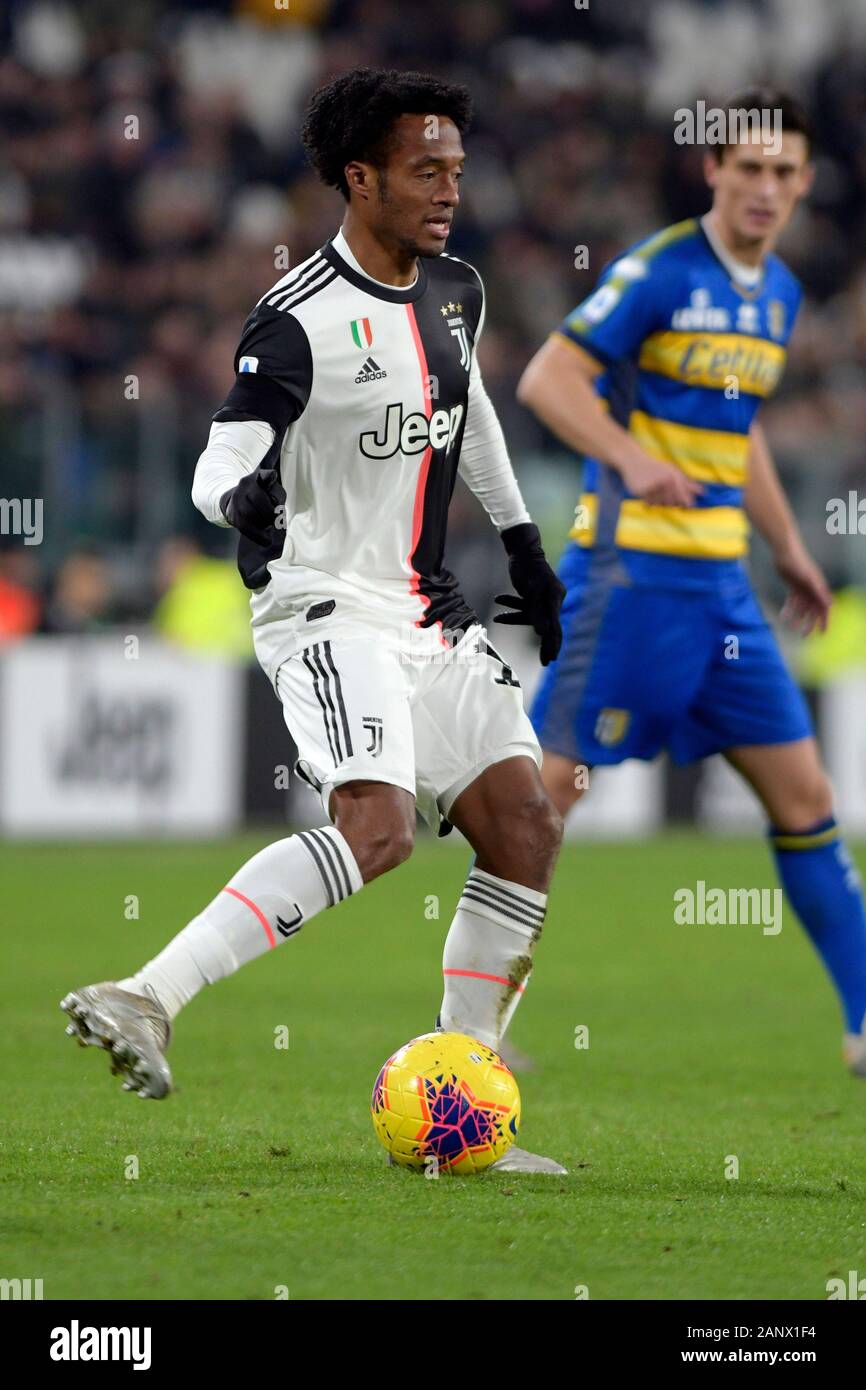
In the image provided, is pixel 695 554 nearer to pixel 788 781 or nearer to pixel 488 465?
pixel 788 781

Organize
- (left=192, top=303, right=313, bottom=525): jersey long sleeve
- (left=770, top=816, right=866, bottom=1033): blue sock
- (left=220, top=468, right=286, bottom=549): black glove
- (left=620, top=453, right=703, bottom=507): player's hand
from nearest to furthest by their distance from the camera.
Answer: (left=220, top=468, right=286, bottom=549): black glove
(left=192, top=303, right=313, bottom=525): jersey long sleeve
(left=620, top=453, right=703, bottom=507): player's hand
(left=770, top=816, right=866, bottom=1033): blue sock

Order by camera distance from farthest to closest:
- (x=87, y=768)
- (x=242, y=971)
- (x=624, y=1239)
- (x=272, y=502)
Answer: (x=87, y=768)
(x=242, y=971)
(x=272, y=502)
(x=624, y=1239)

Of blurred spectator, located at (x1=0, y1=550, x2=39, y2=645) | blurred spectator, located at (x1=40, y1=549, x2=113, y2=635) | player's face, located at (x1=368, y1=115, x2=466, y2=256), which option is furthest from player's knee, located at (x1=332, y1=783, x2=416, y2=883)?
blurred spectator, located at (x1=0, y1=550, x2=39, y2=645)

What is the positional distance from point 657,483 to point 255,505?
72.8 inches

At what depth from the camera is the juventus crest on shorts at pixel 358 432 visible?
14.8 ft

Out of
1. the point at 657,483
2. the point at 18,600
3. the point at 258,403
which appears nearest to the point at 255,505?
the point at 258,403

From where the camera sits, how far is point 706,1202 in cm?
423

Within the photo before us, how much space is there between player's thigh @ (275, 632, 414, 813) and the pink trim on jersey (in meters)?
0.21

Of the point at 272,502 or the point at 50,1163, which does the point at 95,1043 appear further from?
the point at 272,502

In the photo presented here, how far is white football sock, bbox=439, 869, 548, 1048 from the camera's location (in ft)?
15.6

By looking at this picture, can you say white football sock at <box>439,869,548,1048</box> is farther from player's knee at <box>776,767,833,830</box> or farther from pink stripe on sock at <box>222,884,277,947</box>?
player's knee at <box>776,767,833,830</box>

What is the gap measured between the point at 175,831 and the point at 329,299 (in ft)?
29.7

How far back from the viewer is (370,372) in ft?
15.1
